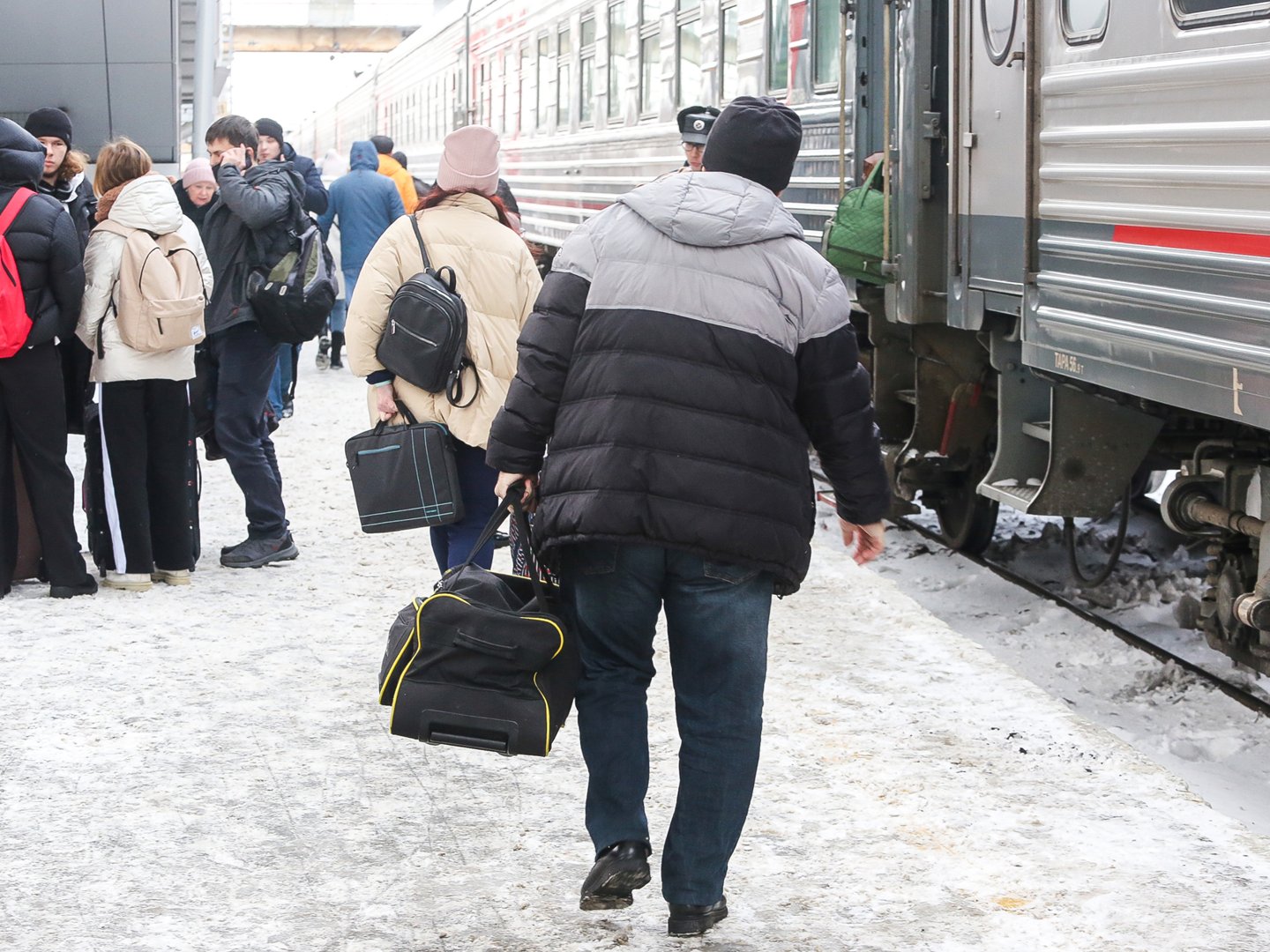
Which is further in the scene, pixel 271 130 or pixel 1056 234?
pixel 271 130

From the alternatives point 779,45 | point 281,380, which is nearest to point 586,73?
point 281,380

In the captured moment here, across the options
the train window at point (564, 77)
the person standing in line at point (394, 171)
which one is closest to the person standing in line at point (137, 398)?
the person standing in line at point (394, 171)

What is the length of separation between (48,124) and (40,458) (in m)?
1.26

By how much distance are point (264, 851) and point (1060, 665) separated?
3.42 metres

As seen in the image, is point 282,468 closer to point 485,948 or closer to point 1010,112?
point 1010,112

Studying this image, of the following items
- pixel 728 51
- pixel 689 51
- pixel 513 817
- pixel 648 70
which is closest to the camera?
pixel 513 817

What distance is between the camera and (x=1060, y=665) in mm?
6582

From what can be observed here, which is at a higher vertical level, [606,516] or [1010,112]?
[1010,112]

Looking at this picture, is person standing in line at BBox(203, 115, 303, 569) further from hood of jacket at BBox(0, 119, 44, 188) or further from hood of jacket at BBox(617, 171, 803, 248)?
hood of jacket at BBox(617, 171, 803, 248)

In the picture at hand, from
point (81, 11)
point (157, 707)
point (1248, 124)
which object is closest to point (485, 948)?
point (157, 707)

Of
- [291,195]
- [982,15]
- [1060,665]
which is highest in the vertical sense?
[982,15]

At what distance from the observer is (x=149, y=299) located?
6445 mm

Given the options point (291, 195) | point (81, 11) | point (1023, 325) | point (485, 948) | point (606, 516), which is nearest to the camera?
point (606, 516)

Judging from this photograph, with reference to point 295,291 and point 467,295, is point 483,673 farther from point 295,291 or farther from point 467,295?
point 295,291
